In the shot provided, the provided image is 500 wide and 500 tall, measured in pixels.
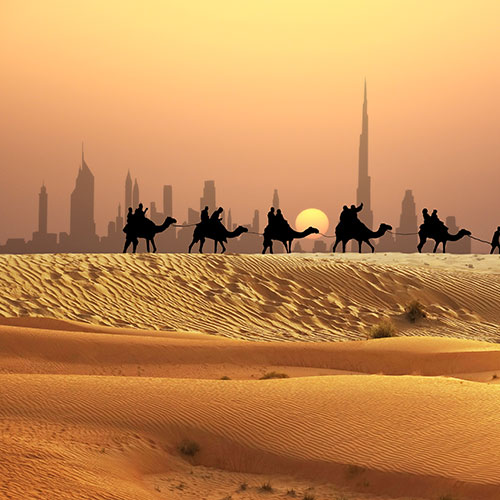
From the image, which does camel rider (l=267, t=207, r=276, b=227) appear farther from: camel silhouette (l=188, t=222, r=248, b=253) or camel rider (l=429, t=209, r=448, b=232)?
camel rider (l=429, t=209, r=448, b=232)

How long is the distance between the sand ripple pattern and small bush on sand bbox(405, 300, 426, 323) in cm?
43

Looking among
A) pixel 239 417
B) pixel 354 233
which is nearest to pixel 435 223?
pixel 354 233

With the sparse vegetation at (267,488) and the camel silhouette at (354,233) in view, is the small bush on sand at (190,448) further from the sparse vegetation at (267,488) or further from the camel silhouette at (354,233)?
the camel silhouette at (354,233)

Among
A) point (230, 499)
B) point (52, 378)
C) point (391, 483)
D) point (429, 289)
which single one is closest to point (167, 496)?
point (230, 499)

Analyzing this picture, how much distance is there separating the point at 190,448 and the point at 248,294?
22367 mm

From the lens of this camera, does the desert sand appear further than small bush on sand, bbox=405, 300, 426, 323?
No

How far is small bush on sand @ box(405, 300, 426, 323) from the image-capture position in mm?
30772

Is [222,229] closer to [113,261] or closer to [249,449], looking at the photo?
[113,261]

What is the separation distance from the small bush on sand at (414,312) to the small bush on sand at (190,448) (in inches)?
878

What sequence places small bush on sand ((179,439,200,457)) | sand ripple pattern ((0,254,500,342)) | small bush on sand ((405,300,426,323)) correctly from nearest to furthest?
small bush on sand ((179,439,200,457))
sand ripple pattern ((0,254,500,342))
small bush on sand ((405,300,426,323))

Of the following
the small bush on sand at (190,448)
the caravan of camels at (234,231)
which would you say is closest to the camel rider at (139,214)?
the caravan of camels at (234,231)

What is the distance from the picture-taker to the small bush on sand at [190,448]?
30.5ft

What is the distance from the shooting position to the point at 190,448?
9336mm

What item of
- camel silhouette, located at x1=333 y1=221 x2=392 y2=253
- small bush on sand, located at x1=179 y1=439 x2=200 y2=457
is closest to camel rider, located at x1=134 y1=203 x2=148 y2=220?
camel silhouette, located at x1=333 y1=221 x2=392 y2=253
